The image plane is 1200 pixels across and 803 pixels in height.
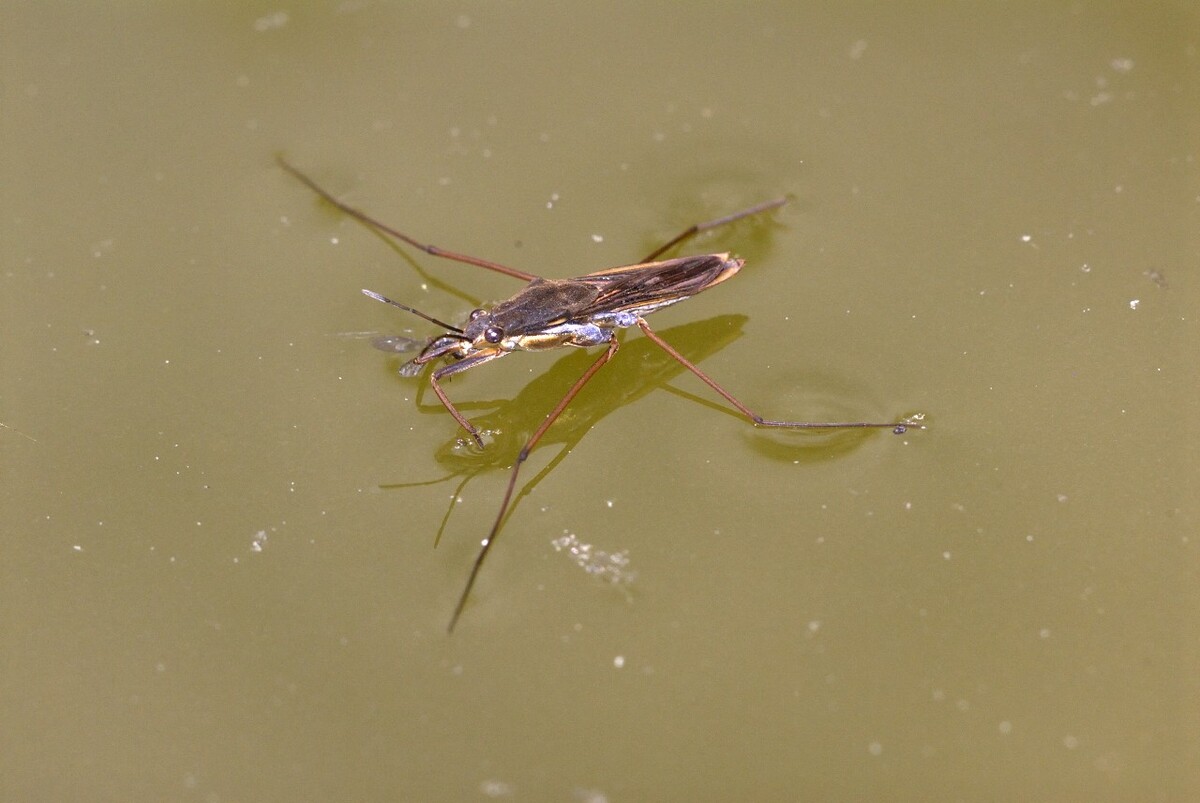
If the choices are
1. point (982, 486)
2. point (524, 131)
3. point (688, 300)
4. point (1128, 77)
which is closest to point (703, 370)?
point (688, 300)

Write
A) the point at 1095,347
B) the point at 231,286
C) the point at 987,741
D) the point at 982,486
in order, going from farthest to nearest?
the point at 231,286, the point at 1095,347, the point at 982,486, the point at 987,741

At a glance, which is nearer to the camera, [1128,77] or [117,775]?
[117,775]

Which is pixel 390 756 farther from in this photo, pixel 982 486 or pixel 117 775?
pixel 982 486

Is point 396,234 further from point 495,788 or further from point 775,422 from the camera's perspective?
point 495,788

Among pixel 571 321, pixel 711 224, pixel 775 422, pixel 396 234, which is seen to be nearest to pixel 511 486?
pixel 571 321

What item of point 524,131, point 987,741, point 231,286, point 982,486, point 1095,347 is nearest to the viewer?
point 987,741

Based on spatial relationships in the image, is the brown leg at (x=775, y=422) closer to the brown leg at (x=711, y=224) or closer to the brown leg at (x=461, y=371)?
the brown leg at (x=711, y=224)

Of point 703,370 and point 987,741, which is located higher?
point 703,370

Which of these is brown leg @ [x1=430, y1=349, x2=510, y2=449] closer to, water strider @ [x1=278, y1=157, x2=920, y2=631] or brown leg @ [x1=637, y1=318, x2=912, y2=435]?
water strider @ [x1=278, y1=157, x2=920, y2=631]

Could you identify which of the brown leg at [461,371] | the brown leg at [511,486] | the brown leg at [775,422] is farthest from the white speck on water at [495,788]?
the brown leg at [775,422]

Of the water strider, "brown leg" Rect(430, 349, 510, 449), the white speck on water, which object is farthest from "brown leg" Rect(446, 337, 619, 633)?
the white speck on water
